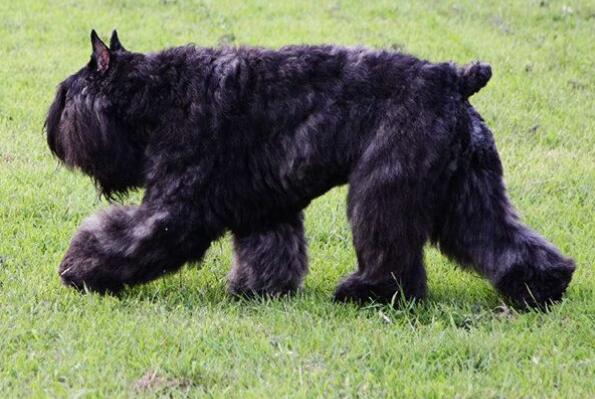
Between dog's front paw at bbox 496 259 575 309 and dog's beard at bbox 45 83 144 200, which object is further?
dog's beard at bbox 45 83 144 200

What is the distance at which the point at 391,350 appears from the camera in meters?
5.77

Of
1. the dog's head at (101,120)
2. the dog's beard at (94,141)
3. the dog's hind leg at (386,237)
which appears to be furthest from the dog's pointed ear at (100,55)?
the dog's hind leg at (386,237)

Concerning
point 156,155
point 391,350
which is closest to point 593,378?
point 391,350

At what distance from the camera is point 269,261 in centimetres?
698

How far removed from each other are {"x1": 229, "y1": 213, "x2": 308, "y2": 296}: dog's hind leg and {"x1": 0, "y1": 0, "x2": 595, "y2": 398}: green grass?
0.15 metres

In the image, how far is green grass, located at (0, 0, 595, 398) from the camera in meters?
5.40

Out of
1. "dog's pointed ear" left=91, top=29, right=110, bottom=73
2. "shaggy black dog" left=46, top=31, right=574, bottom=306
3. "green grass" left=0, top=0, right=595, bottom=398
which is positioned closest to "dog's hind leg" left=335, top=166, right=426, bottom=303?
"shaggy black dog" left=46, top=31, right=574, bottom=306

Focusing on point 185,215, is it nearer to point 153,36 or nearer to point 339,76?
point 339,76

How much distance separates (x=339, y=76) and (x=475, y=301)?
1.72 m

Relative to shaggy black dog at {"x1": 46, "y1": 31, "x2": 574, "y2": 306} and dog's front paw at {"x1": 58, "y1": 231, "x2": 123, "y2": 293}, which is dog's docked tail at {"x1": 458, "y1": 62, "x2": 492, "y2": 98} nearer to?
shaggy black dog at {"x1": 46, "y1": 31, "x2": 574, "y2": 306}

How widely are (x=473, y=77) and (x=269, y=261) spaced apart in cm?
181

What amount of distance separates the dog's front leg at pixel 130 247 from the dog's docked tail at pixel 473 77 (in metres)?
1.87

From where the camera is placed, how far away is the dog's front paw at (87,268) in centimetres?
669

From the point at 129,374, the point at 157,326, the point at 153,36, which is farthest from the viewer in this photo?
the point at 153,36
